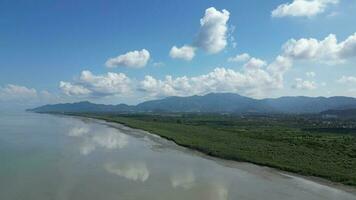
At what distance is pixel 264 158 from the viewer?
1267 inches

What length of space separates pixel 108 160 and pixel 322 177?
16405mm

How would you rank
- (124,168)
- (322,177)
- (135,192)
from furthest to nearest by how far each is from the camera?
(124,168) < (322,177) < (135,192)

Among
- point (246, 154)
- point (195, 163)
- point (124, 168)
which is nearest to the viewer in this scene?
point (124, 168)

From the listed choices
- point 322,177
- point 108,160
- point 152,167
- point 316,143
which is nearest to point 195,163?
point 152,167

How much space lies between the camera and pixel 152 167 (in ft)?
93.8

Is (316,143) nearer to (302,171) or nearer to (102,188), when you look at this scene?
(302,171)

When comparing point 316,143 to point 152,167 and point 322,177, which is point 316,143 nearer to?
point 322,177

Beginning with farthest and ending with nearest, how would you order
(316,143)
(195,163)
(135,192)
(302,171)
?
(316,143), (195,163), (302,171), (135,192)

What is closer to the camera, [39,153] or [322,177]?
[322,177]

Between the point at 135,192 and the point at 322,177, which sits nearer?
the point at 135,192

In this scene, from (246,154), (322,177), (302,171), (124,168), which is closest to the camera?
(322,177)

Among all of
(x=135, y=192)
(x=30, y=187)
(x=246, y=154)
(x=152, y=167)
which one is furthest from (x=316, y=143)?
(x=30, y=187)

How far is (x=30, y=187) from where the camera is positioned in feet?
67.8

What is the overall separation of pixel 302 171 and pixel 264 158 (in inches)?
Answer: 229
